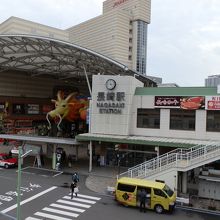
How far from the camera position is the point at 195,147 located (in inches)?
1262

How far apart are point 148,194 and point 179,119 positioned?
13.4 meters

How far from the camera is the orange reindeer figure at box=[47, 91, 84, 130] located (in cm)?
5790

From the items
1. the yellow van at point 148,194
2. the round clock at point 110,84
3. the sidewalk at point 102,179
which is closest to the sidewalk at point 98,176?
the sidewalk at point 102,179

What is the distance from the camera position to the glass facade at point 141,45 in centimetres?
14638

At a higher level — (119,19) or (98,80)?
(119,19)

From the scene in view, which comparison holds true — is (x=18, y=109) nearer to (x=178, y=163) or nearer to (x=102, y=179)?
(x=102, y=179)

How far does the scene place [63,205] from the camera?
2722cm

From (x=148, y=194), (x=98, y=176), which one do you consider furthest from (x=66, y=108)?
(x=148, y=194)

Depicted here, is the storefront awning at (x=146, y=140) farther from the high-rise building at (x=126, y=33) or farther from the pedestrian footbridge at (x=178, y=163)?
the high-rise building at (x=126, y=33)

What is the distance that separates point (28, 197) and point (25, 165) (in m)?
15.6

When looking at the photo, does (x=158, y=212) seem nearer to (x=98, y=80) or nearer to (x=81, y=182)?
(x=81, y=182)

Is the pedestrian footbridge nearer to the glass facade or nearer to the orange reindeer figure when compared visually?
the orange reindeer figure

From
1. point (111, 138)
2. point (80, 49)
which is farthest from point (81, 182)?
point (80, 49)

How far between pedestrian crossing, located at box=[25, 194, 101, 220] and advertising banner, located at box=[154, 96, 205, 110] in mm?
13912
